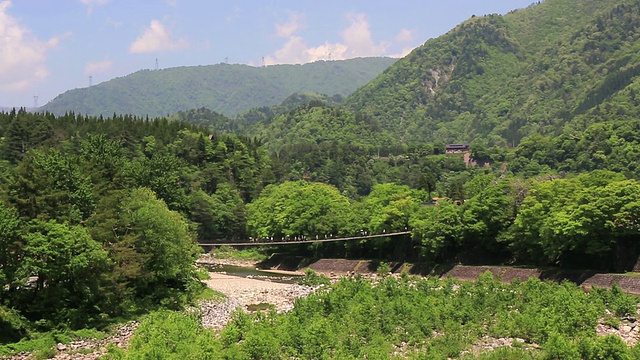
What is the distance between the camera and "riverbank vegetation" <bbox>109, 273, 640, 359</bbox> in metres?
28.9

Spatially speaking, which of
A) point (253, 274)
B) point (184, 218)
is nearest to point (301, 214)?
point (253, 274)

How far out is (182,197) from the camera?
65125mm

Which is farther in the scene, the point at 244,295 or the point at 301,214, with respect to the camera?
the point at 301,214

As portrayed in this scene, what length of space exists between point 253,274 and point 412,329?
39.6 metres

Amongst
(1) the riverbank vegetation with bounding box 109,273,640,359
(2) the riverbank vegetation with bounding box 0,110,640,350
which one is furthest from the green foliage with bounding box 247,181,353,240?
(1) the riverbank vegetation with bounding box 109,273,640,359

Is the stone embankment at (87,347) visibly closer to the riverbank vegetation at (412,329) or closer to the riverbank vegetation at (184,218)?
the riverbank vegetation at (412,329)

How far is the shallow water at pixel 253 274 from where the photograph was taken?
67.1 m

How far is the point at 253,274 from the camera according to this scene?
72.7 m

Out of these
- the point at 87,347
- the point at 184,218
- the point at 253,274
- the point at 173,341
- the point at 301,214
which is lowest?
the point at 253,274

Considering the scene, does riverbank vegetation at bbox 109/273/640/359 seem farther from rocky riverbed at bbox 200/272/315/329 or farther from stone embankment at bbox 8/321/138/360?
rocky riverbed at bbox 200/272/315/329

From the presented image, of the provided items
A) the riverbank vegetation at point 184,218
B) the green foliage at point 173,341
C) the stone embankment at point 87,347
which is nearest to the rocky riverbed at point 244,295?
the riverbank vegetation at point 184,218

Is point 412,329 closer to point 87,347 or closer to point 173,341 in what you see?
point 173,341

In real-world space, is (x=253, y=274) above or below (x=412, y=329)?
below

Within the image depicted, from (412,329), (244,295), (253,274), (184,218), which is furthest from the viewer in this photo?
(253,274)
